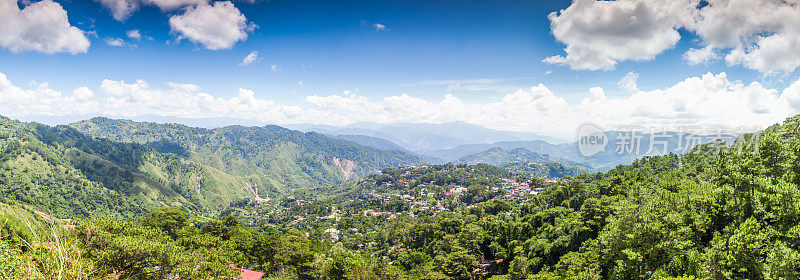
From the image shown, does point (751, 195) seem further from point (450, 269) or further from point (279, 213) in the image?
point (279, 213)

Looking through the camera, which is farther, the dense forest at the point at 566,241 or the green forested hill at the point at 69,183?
the green forested hill at the point at 69,183

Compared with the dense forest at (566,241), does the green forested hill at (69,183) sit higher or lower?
lower

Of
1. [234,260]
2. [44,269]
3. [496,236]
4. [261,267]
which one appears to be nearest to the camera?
[44,269]

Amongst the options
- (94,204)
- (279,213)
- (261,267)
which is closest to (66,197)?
(94,204)

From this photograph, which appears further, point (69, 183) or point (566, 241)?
point (69, 183)

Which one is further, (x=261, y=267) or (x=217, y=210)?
(x=217, y=210)

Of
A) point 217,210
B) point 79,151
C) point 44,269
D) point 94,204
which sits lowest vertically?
point 217,210

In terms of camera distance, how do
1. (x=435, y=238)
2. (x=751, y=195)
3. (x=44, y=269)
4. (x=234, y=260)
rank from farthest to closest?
(x=435, y=238) → (x=234, y=260) → (x=751, y=195) → (x=44, y=269)

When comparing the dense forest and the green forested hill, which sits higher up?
the dense forest

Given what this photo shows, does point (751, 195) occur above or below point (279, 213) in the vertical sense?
above

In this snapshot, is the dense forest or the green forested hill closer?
the dense forest

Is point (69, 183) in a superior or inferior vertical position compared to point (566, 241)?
inferior
